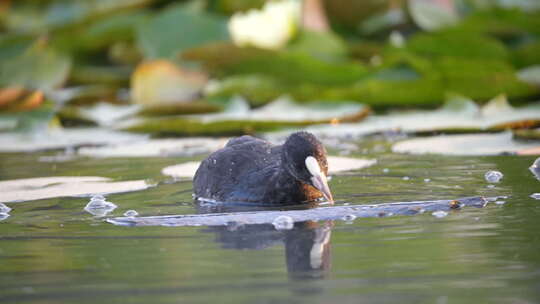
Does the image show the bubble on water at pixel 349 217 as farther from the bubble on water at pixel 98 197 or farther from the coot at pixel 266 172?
the bubble on water at pixel 98 197

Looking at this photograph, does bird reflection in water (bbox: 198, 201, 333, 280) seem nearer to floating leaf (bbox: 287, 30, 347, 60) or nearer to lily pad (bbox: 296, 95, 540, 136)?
lily pad (bbox: 296, 95, 540, 136)

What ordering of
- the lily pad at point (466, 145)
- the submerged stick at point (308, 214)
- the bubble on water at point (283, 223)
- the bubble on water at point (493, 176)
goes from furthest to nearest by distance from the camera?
the lily pad at point (466, 145), the bubble on water at point (493, 176), the submerged stick at point (308, 214), the bubble on water at point (283, 223)

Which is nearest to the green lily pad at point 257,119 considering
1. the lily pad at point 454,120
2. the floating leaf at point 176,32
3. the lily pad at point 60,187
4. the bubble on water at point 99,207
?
the lily pad at point 454,120

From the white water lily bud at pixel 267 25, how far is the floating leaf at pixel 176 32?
0.77 ft

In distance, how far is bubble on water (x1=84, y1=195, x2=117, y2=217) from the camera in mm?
4473

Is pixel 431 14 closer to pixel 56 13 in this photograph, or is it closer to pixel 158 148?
pixel 56 13

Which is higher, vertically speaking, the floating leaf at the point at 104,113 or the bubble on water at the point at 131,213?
the floating leaf at the point at 104,113

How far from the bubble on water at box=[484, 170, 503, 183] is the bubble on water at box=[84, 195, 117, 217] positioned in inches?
69.5

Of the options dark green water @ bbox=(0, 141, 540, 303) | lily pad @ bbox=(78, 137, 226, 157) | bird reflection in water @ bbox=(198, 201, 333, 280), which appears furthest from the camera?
lily pad @ bbox=(78, 137, 226, 157)

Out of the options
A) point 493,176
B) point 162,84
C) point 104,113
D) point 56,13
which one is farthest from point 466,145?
point 56,13

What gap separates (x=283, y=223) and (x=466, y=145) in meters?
2.34

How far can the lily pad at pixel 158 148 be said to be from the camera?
6625mm

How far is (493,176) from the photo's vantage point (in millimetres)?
4934

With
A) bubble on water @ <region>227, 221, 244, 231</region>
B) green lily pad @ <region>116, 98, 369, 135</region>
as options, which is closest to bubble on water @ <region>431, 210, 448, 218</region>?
bubble on water @ <region>227, 221, 244, 231</region>
